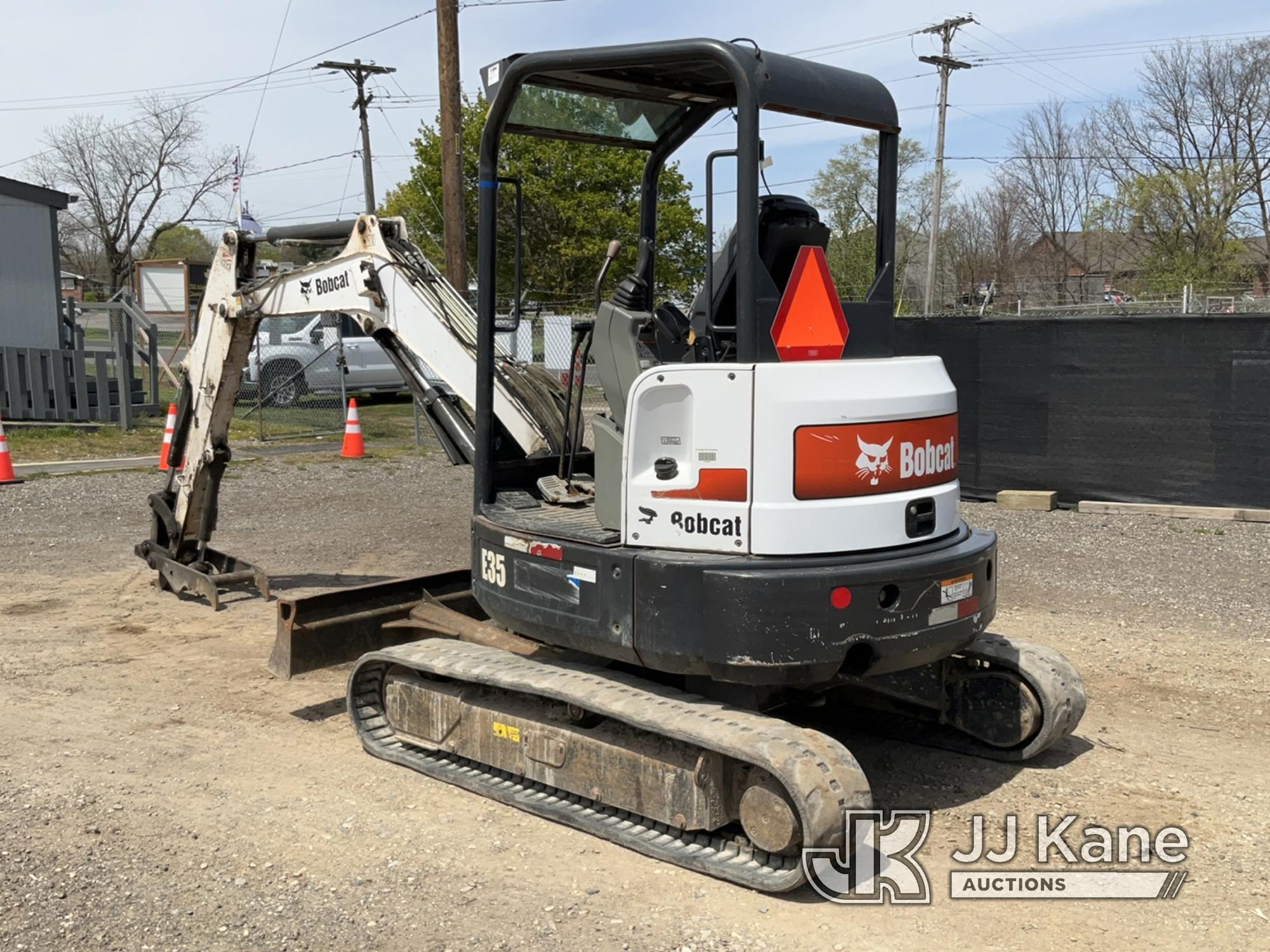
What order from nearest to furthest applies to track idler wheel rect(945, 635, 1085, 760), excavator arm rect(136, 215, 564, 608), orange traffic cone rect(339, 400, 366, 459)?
track idler wheel rect(945, 635, 1085, 760), excavator arm rect(136, 215, 564, 608), orange traffic cone rect(339, 400, 366, 459)

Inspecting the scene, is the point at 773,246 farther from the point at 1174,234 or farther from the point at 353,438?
the point at 1174,234

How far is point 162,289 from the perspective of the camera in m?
38.7

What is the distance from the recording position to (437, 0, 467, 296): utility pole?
15.8 metres

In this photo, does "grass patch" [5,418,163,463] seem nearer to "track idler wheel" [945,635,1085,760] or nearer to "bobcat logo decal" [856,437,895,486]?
"track idler wheel" [945,635,1085,760]

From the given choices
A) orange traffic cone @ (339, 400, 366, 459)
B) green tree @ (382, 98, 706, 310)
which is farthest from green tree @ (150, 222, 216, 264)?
orange traffic cone @ (339, 400, 366, 459)

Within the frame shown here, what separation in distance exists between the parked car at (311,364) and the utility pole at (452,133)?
12.6 ft

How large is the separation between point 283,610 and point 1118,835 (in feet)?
12.8

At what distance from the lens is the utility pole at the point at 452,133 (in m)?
15.8

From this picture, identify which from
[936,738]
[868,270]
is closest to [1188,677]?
[936,738]

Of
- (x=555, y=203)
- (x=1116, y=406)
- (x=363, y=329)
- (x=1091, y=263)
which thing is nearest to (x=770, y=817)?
(x=363, y=329)

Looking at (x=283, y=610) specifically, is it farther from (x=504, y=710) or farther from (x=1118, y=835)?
(x=1118, y=835)

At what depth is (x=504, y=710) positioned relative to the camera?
5.05 m

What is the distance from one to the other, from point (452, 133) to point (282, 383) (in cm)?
685

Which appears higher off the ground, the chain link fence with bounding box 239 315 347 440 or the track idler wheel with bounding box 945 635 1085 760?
the chain link fence with bounding box 239 315 347 440
